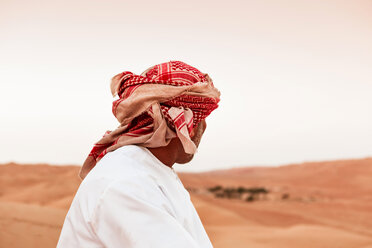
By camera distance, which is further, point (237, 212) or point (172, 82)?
point (237, 212)

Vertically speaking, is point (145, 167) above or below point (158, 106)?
below

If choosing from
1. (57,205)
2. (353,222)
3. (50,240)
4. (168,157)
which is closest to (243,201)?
(353,222)

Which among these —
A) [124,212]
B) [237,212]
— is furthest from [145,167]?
[237,212]

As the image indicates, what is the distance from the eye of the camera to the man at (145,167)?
202cm

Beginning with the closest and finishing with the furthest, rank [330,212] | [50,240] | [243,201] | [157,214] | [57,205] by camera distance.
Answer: [157,214]
[50,240]
[57,205]
[330,212]
[243,201]

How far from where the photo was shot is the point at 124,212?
6.59ft

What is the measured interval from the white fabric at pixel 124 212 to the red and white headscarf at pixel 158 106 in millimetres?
266

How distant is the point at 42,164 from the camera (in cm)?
2752

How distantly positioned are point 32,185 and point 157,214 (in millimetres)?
23740

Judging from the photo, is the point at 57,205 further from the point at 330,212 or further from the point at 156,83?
the point at 156,83

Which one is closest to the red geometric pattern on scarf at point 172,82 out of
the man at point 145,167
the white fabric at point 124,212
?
the man at point 145,167

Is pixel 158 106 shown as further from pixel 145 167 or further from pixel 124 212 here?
pixel 124 212

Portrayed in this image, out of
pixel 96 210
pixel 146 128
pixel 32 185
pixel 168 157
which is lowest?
pixel 32 185

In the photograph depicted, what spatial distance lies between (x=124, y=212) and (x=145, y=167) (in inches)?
15.2
